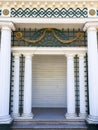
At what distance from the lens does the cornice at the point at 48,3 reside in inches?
326

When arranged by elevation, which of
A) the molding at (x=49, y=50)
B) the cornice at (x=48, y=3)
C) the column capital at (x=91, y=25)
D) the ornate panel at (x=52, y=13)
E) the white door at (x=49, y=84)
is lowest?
the white door at (x=49, y=84)

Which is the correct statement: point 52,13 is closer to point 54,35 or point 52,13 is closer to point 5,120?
point 54,35

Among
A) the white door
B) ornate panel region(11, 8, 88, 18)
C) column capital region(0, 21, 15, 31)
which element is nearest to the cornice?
ornate panel region(11, 8, 88, 18)

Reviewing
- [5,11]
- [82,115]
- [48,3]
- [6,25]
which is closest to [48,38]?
[48,3]

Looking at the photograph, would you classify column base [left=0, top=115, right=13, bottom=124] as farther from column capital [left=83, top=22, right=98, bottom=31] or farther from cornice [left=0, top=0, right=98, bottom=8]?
column capital [left=83, top=22, right=98, bottom=31]

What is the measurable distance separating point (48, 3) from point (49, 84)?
14.9 ft

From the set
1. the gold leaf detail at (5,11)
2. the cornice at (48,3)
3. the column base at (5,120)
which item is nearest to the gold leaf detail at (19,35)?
the gold leaf detail at (5,11)

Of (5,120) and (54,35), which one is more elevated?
(54,35)

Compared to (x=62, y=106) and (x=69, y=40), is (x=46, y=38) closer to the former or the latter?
(x=69, y=40)

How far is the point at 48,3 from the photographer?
8344 millimetres

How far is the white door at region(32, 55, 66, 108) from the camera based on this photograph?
1120 cm

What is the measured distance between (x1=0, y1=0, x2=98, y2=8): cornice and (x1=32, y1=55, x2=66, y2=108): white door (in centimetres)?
371

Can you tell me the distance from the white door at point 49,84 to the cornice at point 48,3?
12.2ft

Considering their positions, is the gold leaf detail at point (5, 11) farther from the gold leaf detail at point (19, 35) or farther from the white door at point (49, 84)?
the white door at point (49, 84)
